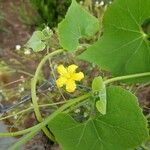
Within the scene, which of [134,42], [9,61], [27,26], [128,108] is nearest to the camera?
[128,108]

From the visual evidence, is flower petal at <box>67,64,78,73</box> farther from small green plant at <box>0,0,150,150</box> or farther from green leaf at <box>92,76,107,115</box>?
green leaf at <box>92,76,107,115</box>

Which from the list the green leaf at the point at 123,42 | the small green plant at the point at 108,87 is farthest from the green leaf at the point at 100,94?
the green leaf at the point at 123,42

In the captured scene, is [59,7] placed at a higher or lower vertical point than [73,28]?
higher

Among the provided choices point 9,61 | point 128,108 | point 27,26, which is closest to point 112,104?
point 128,108

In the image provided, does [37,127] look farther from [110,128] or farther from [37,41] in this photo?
[37,41]

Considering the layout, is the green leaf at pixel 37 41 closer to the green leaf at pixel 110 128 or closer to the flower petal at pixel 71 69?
the flower petal at pixel 71 69

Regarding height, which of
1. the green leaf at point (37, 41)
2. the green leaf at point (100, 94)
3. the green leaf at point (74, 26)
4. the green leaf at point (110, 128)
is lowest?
the green leaf at point (110, 128)

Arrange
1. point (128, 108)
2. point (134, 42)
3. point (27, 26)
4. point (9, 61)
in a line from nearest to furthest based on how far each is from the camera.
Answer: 1. point (128, 108)
2. point (134, 42)
3. point (9, 61)
4. point (27, 26)

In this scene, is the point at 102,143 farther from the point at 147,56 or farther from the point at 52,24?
the point at 52,24
